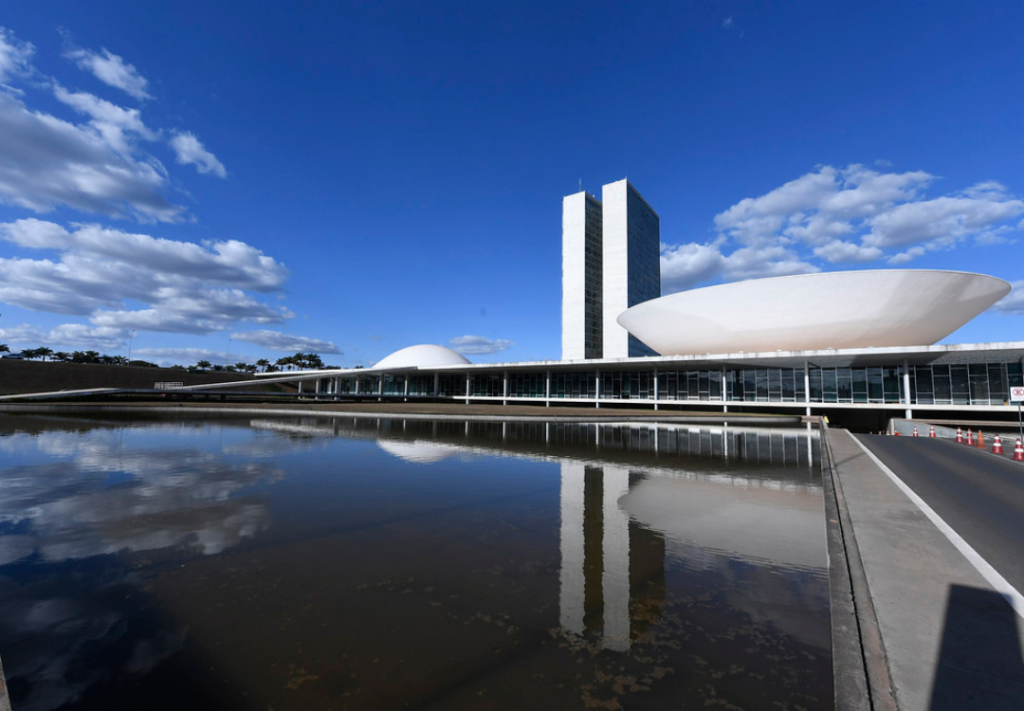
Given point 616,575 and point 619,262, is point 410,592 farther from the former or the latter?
point 619,262

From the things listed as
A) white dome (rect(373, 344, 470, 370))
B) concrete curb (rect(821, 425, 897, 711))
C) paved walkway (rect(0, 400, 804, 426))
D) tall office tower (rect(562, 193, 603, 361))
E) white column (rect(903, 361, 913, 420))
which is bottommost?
concrete curb (rect(821, 425, 897, 711))

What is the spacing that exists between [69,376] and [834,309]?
92986mm

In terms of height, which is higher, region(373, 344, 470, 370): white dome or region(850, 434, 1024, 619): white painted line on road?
region(373, 344, 470, 370): white dome

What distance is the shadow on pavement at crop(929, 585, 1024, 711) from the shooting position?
9.83 ft

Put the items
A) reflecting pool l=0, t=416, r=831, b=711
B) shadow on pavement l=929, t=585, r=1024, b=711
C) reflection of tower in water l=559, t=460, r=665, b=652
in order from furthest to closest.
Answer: reflection of tower in water l=559, t=460, r=665, b=652
reflecting pool l=0, t=416, r=831, b=711
shadow on pavement l=929, t=585, r=1024, b=711

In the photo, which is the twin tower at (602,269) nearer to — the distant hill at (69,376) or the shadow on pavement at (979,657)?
the distant hill at (69,376)

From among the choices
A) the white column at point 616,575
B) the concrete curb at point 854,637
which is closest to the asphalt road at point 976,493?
the concrete curb at point 854,637

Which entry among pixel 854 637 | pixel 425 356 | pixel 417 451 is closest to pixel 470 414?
pixel 417 451

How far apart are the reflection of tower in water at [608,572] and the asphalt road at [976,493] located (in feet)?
12.7

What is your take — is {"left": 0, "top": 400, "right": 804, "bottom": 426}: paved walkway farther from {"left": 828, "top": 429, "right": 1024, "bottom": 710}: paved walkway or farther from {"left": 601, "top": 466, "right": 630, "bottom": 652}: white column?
{"left": 828, "top": 429, "right": 1024, "bottom": 710}: paved walkway

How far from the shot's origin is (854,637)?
3.96 meters

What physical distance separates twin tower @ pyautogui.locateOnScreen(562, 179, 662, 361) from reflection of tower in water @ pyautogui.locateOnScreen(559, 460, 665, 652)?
8112 cm

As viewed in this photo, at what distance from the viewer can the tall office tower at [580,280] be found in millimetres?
91363

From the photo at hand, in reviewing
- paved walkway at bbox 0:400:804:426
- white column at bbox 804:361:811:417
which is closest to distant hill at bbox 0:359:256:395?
paved walkway at bbox 0:400:804:426
